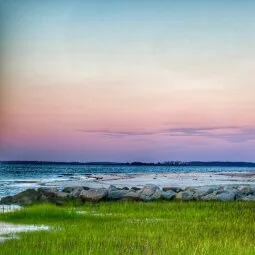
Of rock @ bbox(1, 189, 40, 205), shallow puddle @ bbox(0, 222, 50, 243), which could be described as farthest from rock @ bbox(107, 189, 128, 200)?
shallow puddle @ bbox(0, 222, 50, 243)

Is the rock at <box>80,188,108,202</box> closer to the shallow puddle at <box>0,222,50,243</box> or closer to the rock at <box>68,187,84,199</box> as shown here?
the rock at <box>68,187,84,199</box>

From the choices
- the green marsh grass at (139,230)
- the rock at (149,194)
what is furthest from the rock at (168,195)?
the green marsh grass at (139,230)

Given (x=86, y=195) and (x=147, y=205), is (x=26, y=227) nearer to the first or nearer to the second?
(x=147, y=205)

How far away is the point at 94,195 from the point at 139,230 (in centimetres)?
1060

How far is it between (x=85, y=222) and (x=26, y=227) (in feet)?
4.90

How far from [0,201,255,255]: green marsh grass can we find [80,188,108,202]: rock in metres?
3.42

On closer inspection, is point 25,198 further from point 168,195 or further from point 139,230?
point 139,230

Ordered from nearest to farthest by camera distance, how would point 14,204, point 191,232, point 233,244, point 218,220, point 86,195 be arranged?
point 233,244 < point 191,232 < point 218,220 < point 14,204 < point 86,195

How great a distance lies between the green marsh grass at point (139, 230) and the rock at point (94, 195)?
3419 mm

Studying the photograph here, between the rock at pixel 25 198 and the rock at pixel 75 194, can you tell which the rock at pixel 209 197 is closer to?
the rock at pixel 75 194

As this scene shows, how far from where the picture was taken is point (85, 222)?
1445 cm

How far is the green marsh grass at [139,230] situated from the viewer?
9.90 m

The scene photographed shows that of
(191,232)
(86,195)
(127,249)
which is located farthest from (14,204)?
(127,249)

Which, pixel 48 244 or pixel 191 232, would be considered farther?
pixel 191 232
